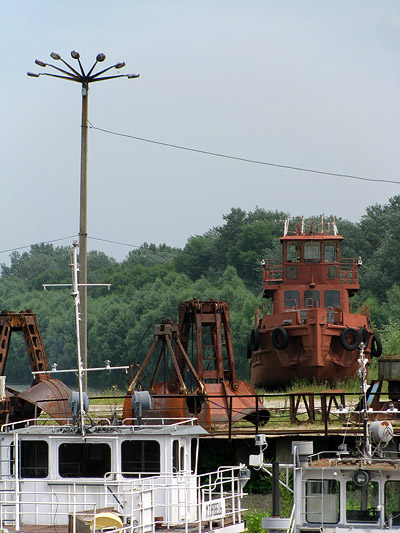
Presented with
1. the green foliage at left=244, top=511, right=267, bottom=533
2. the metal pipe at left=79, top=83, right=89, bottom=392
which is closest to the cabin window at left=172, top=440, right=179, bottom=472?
the green foliage at left=244, top=511, right=267, bottom=533

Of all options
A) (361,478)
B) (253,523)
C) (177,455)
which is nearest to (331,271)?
(253,523)

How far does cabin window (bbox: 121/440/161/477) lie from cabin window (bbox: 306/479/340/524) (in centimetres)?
367

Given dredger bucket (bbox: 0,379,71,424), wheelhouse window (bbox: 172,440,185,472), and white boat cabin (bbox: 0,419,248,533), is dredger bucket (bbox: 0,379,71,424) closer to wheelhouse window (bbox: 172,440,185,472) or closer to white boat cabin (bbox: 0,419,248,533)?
white boat cabin (bbox: 0,419,248,533)

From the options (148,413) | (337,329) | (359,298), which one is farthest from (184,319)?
(359,298)

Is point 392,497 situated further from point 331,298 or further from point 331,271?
point 331,271

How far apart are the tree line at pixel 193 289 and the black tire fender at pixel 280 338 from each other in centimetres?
2436

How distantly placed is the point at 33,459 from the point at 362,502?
718 centimetres

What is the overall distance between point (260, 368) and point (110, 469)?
23.4 metres

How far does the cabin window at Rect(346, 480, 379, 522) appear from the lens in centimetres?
1975

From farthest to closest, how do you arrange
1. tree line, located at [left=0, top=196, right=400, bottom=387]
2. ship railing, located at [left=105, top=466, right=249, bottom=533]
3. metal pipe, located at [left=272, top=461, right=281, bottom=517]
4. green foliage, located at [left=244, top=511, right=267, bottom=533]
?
tree line, located at [left=0, top=196, right=400, bottom=387], green foliage, located at [left=244, top=511, right=267, bottom=533], metal pipe, located at [left=272, top=461, right=281, bottom=517], ship railing, located at [left=105, top=466, right=249, bottom=533]

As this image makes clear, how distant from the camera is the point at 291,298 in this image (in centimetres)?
4638

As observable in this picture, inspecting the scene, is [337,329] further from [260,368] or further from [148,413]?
[148,413]

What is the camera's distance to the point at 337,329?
42531 mm

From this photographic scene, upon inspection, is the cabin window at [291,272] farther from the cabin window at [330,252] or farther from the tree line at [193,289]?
the tree line at [193,289]
